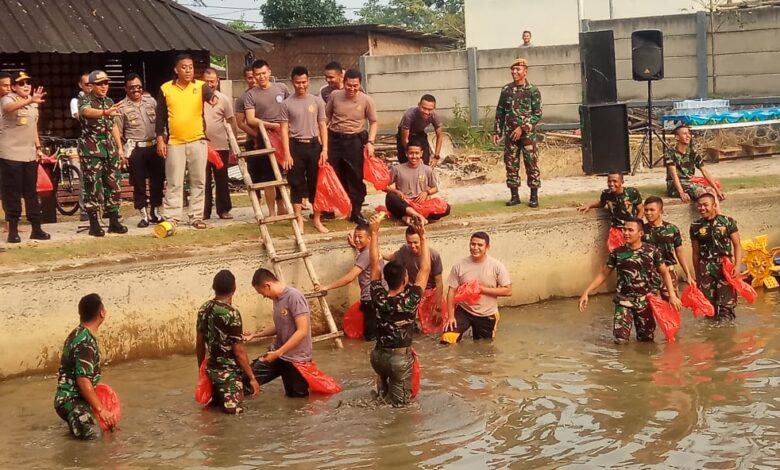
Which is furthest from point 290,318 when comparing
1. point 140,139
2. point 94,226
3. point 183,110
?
point 140,139

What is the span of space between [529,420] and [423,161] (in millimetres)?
6171

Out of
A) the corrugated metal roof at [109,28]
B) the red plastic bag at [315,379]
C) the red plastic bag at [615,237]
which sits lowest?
the red plastic bag at [315,379]

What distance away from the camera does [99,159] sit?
1396 centimetres

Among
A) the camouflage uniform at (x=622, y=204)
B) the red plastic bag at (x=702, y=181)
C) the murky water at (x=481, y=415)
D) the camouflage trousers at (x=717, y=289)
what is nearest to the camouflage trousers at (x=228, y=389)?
the murky water at (x=481, y=415)

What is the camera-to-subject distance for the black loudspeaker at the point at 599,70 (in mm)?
17125

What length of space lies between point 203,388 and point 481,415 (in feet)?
8.12

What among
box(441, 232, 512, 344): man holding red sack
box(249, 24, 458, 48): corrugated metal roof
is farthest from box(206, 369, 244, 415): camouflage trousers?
box(249, 24, 458, 48): corrugated metal roof

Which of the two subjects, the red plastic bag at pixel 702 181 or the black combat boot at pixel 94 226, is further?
the red plastic bag at pixel 702 181

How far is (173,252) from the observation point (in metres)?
13.3

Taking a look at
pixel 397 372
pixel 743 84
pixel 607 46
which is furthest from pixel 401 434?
pixel 743 84

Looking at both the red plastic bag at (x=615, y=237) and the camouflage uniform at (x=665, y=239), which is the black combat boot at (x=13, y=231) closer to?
the camouflage uniform at (x=665, y=239)

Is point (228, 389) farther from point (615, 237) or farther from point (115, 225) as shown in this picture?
point (615, 237)

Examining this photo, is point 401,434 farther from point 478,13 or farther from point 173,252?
point 478,13

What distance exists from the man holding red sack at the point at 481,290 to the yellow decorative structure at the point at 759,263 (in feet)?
12.9
